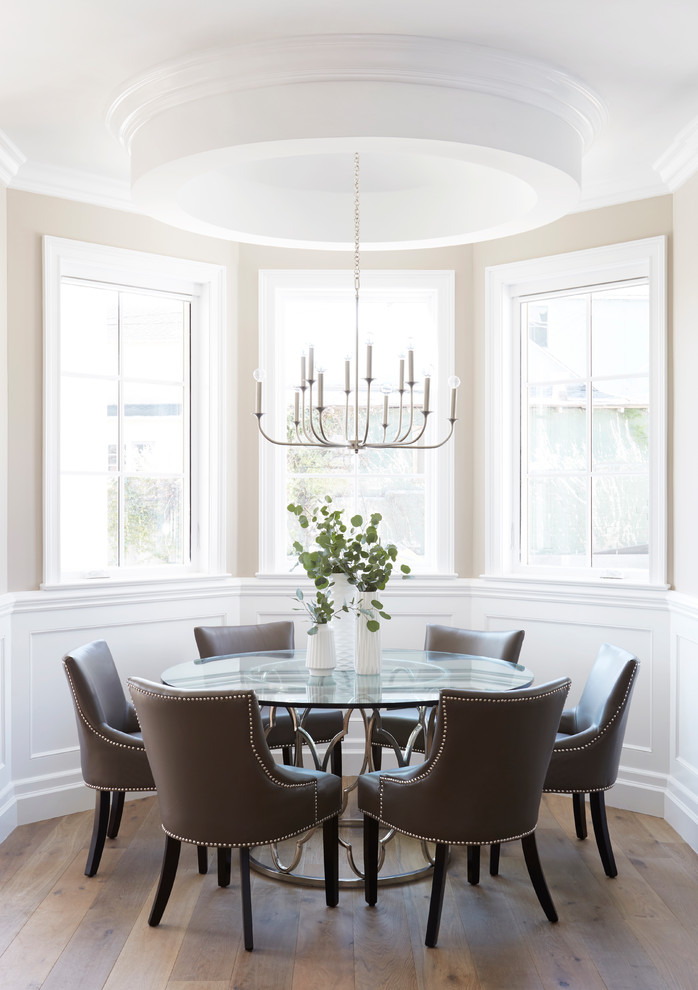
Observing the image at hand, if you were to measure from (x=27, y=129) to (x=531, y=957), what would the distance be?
351 centimetres

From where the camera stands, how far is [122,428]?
425cm

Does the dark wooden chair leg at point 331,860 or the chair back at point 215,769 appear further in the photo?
the dark wooden chair leg at point 331,860

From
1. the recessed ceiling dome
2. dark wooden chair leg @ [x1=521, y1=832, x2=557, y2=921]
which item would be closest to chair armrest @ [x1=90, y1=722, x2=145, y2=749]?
dark wooden chair leg @ [x1=521, y1=832, x2=557, y2=921]

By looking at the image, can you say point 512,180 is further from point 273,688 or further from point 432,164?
point 273,688

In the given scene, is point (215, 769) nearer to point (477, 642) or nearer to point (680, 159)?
point (477, 642)

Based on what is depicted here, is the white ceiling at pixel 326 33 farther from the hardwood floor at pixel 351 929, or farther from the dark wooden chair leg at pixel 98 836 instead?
the hardwood floor at pixel 351 929

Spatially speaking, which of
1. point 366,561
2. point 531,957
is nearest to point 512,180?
point 366,561

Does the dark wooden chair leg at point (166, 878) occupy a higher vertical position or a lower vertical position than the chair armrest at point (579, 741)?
lower

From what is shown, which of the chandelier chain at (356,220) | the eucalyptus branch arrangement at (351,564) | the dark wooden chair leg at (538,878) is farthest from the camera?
the chandelier chain at (356,220)

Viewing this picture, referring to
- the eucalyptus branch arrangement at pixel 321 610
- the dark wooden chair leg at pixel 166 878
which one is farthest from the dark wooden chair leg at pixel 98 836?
the eucalyptus branch arrangement at pixel 321 610

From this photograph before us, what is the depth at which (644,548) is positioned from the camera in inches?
160

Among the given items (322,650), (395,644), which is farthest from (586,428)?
(322,650)

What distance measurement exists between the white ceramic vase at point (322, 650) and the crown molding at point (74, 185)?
1.99 m

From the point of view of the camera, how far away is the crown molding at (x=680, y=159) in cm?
342
